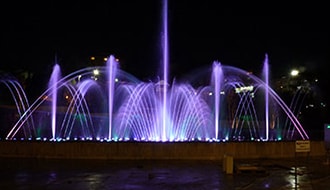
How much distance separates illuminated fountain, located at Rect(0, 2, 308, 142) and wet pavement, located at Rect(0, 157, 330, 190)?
5.58 meters

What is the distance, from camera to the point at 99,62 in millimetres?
102312

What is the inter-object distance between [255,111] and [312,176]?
Answer: 37.1 m

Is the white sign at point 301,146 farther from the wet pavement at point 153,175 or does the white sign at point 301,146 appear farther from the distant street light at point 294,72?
the distant street light at point 294,72

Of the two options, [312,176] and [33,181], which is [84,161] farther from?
[312,176]

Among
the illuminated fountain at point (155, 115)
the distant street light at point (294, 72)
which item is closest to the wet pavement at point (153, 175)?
the illuminated fountain at point (155, 115)

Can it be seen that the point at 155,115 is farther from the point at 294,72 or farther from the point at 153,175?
the point at 294,72

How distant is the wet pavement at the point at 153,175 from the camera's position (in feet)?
39.8

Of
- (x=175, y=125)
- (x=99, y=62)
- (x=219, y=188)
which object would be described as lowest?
(x=219, y=188)

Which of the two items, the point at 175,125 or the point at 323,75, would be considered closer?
the point at 175,125

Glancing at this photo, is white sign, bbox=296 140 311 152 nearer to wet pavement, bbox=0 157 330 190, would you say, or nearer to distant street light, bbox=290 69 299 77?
wet pavement, bbox=0 157 330 190

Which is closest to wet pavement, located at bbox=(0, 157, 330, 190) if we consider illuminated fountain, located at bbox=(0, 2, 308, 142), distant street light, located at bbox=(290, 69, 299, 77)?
illuminated fountain, located at bbox=(0, 2, 308, 142)

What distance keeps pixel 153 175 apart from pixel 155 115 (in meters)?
10.8

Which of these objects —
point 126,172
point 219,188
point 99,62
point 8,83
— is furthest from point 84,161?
point 99,62

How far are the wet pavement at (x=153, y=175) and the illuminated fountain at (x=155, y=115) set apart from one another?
5577 mm
